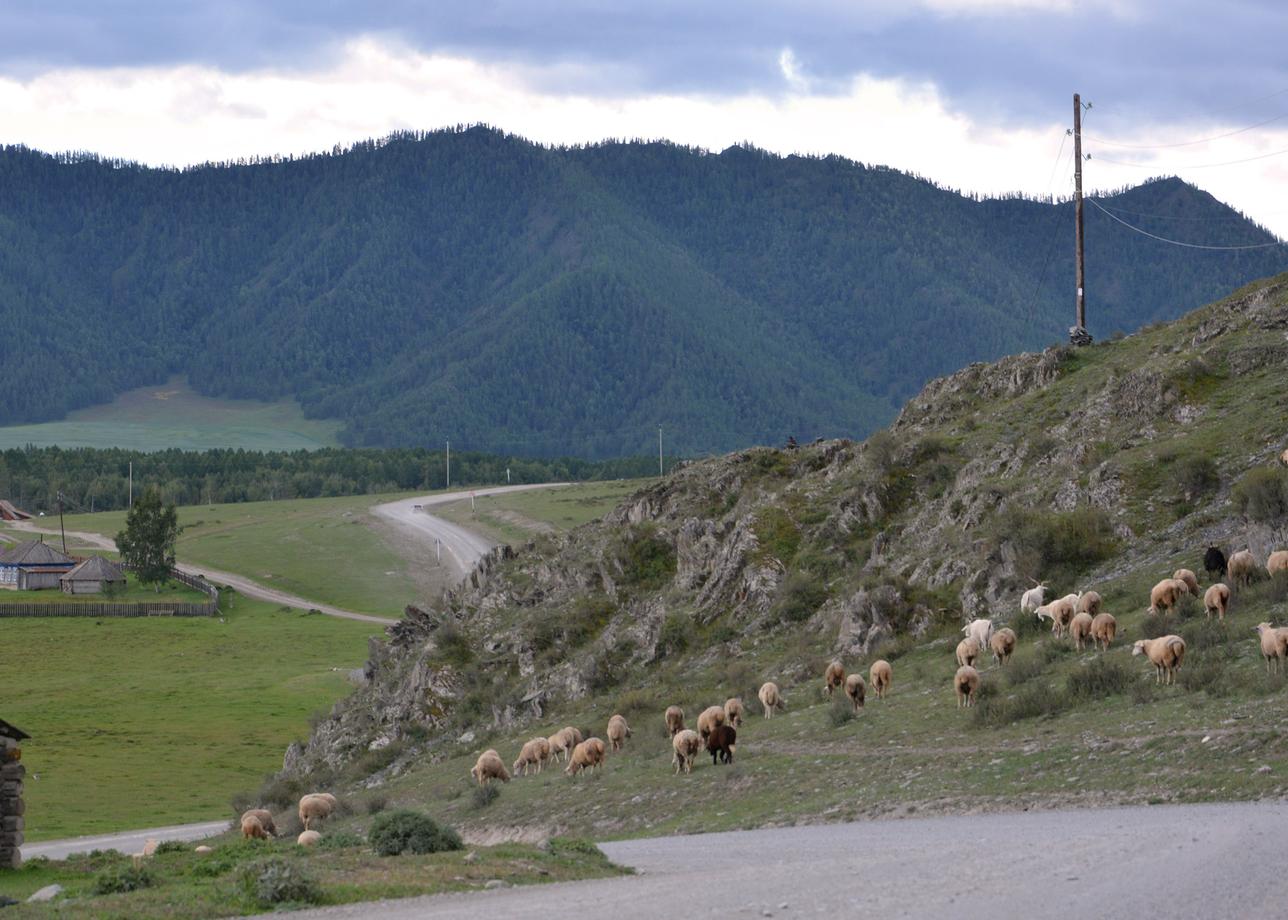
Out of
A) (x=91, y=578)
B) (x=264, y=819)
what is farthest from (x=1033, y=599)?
(x=91, y=578)

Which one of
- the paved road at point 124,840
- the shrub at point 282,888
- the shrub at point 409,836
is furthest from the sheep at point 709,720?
the paved road at point 124,840

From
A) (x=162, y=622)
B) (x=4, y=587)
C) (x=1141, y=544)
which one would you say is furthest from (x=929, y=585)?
(x=4, y=587)

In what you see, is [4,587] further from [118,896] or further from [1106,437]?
[118,896]

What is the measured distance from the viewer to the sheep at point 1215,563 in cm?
3303

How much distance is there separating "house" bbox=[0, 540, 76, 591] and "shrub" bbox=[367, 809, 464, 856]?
440 ft

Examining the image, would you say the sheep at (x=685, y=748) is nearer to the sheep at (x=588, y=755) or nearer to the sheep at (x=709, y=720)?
the sheep at (x=709, y=720)

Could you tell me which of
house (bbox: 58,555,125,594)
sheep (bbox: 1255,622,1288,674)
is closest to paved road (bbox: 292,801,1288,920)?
sheep (bbox: 1255,622,1288,674)

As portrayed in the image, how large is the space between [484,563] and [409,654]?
6093 millimetres

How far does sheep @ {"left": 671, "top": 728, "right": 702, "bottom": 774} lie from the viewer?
31.0 metres

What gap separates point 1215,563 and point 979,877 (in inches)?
711

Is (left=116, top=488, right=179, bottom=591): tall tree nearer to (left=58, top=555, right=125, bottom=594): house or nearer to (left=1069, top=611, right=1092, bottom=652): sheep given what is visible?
(left=58, top=555, right=125, bottom=594): house

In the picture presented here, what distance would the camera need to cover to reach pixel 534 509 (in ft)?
559

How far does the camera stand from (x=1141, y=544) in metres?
38.0

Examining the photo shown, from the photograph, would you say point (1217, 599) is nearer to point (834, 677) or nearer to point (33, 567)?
point (834, 677)
